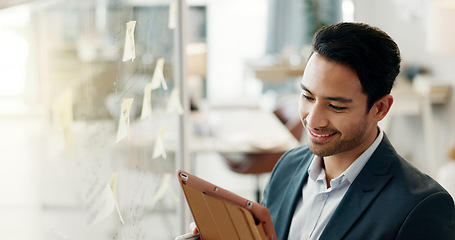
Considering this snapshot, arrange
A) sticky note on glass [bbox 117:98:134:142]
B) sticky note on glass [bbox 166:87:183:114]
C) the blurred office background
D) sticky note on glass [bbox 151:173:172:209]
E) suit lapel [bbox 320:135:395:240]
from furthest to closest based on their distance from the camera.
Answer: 1. sticky note on glass [bbox 166:87:183:114]
2. sticky note on glass [bbox 151:173:172:209]
3. suit lapel [bbox 320:135:395:240]
4. sticky note on glass [bbox 117:98:134:142]
5. the blurred office background

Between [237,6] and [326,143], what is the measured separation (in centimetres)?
713

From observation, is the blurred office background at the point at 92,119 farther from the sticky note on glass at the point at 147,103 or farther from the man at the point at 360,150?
the man at the point at 360,150

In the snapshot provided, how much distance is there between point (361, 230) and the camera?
1.41 m

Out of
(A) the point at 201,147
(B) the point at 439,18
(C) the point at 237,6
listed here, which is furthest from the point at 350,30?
(C) the point at 237,6

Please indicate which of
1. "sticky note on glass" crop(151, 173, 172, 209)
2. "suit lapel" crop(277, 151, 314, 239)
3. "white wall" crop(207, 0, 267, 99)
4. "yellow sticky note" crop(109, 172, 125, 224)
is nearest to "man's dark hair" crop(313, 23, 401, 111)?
"suit lapel" crop(277, 151, 314, 239)

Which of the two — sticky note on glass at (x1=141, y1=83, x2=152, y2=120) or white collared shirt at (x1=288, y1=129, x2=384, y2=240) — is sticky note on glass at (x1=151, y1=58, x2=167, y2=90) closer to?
sticky note on glass at (x1=141, y1=83, x2=152, y2=120)

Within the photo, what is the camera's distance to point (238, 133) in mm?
4262

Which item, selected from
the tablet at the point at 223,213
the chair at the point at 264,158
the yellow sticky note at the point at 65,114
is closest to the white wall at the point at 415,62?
the chair at the point at 264,158

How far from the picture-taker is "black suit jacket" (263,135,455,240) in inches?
52.7

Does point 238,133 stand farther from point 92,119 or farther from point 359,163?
point 92,119

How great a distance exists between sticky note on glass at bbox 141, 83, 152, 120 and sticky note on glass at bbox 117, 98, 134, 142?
161 millimetres

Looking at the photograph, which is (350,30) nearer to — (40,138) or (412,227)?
(412,227)

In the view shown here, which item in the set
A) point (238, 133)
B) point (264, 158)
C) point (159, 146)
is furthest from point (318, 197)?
point (238, 133)

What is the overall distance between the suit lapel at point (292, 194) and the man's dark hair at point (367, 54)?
35 cm
